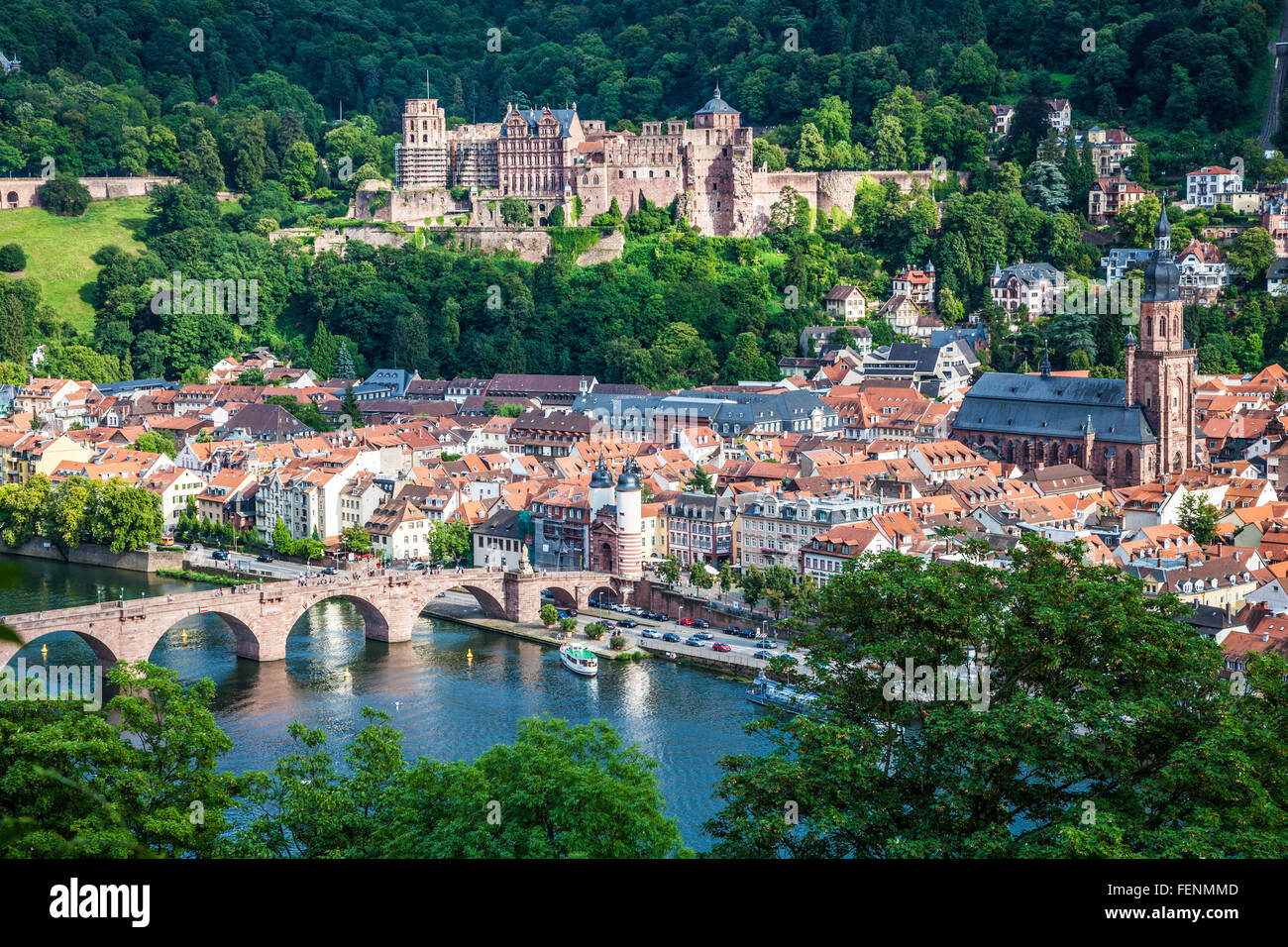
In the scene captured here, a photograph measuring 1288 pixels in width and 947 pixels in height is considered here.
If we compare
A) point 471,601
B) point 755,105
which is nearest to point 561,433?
point 471,601

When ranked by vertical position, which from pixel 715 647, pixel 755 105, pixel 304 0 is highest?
pixel 304 0

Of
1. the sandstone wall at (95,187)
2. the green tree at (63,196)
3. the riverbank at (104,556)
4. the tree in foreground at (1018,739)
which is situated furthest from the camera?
the sandstone wall at (95,187)

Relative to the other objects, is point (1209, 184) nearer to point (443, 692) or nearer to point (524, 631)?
point (524, 631)

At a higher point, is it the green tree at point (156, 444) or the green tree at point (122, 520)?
the green tree at point (156, 444)

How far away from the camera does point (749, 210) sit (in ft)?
236

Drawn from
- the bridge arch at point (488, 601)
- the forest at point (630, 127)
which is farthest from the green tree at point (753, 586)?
the forest at point (630, 127)

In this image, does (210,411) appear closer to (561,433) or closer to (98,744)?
(561,433)

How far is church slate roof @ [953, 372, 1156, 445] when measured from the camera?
168 feet

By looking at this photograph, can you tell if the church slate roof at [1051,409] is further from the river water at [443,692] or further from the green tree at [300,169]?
the green tree at [300,169]

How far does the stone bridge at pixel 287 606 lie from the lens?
34.4 meters

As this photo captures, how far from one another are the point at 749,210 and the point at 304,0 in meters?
37.0

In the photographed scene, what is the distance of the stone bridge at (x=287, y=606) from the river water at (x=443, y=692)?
638mm

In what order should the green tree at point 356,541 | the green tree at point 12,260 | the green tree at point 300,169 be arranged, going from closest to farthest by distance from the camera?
1. the green tree at point 356,541
2. the green tree at point 12,260
3. the green tree at point 300,169

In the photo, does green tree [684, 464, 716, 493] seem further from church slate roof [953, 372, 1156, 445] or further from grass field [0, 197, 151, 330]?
grass field [0, 197, 151, 330]
